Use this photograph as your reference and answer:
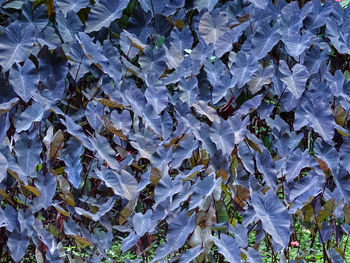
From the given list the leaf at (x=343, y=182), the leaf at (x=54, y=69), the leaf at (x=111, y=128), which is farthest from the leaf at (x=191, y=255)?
the leaf at (x=54, y=69)

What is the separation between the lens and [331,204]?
7.93 feet

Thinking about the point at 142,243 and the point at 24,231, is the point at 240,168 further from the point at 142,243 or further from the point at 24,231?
the point at 24,231

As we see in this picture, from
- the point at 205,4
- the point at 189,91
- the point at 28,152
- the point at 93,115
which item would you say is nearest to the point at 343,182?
the point at 189,91

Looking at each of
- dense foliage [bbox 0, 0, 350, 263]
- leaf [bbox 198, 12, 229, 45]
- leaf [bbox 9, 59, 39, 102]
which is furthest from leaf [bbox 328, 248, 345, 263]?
leaf [bbox 9, 59, 39, 102]

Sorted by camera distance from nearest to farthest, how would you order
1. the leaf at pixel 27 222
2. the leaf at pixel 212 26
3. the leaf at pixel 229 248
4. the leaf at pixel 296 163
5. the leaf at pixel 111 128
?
the leaf at pixel 229 248
the leaf at pixel 27 222
the leaf at pixel 111 128
the leaf at pixel 296 163
the leaf at pixel 212 26

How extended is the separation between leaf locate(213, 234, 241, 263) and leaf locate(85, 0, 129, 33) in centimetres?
111

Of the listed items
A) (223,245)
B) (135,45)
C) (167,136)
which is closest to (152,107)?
(167,136)

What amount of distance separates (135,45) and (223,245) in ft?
3.30

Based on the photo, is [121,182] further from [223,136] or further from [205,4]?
[205,4]

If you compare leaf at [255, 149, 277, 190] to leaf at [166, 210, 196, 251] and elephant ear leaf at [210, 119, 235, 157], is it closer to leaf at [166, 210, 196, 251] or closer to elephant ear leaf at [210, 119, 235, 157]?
elephant ear leaf at [210, 119, 235, 157]

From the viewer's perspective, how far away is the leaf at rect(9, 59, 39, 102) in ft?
7.73

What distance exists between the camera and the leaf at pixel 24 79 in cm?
236

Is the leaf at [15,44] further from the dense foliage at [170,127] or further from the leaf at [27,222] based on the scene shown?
the leaf at [27,222]

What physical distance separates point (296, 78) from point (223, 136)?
51 centimetres
